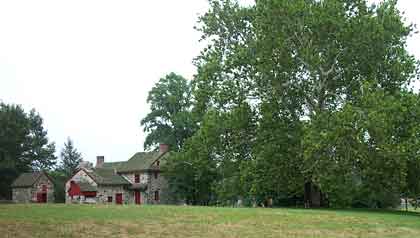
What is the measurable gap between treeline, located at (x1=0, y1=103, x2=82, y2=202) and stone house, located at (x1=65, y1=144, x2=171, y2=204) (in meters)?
5.22

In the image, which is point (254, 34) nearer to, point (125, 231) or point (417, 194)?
point (417, 194)

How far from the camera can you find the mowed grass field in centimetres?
1889

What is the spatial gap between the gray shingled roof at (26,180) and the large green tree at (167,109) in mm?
13976

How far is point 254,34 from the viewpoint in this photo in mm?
39312

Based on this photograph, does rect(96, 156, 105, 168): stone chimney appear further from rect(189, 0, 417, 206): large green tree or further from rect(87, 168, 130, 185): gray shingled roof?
rect(189, 0, 417, 206): large green tree

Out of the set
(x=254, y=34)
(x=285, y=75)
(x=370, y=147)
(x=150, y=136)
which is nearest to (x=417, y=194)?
(x=370, y=147)

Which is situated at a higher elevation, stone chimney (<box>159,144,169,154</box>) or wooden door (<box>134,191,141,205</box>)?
stone chimney (<box>159,144,169,154</box>)

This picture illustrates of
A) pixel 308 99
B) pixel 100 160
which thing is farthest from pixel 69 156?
pixel 308 99

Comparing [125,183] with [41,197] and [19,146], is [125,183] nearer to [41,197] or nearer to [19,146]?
[41,197]

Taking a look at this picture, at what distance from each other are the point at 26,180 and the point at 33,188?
142 centimetres

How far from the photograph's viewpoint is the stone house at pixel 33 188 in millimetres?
68438

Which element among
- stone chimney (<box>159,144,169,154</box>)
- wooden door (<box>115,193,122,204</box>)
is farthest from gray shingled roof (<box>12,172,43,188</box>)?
stone chimney (<box>159,144,169,154</box>)

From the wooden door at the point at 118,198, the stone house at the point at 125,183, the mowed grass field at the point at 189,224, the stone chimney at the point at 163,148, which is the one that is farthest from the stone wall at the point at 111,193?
the mowed grass field at the point at 189,224

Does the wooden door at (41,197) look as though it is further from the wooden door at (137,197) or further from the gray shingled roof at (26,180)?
the wooden door at (137,197)
